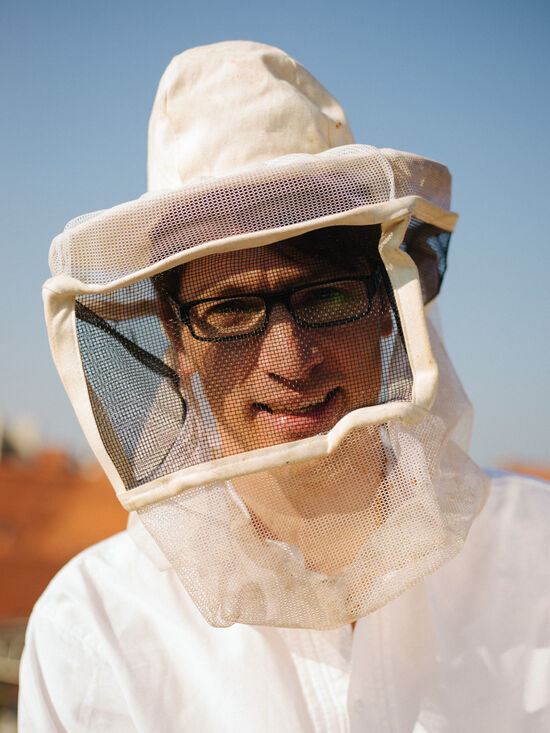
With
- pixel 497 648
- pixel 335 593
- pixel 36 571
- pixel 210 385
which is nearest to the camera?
pixel 335 593

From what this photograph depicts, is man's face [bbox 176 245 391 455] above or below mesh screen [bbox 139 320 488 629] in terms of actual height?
above

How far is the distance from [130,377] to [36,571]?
23768 millimetres

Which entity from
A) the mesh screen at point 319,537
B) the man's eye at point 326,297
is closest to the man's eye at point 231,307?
the man's eye at point 326,297

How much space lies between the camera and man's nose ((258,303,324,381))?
1.74m

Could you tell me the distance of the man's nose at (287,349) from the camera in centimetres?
174

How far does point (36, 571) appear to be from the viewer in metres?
23.1

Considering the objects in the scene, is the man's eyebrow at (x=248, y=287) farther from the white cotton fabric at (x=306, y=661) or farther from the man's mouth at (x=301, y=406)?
the white cotton fabric at (x=306, y=661)

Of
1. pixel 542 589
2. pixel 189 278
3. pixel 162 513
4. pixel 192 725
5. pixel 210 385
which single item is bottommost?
pixel 192 725

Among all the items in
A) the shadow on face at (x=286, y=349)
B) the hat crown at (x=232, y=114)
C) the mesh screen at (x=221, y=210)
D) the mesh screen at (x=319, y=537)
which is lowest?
the mesh screen at (x=319, y=537)

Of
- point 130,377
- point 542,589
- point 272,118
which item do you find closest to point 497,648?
point 542,589

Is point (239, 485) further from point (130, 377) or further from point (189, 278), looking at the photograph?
point (189, 278)

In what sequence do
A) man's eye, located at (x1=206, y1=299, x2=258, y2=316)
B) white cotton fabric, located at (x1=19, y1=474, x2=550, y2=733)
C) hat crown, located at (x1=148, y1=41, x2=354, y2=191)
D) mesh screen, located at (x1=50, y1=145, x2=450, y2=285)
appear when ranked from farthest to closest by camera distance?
hat crown, located at (x1=148, y1=41, x2=354, y2=191) < white cotton fabric, located at (x1=19, y1=474, x2=550, y2=733) < man's eye, located at (x1=206, y1=299, x2=258, y2=316) < mesh screen, located at (x1=50, y1=145, x2=450, y2=285)

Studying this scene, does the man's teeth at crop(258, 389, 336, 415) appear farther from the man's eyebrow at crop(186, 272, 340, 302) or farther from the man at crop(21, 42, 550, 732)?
the man's eyebrow at crop(186, 272, 340, 302)

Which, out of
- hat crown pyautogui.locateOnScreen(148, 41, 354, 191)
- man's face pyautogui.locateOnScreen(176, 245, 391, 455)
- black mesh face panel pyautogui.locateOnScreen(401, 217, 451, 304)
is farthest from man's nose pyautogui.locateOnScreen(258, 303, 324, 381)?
hat crown pyautogui.locateOnScreen(148, 41, 354, 191)
